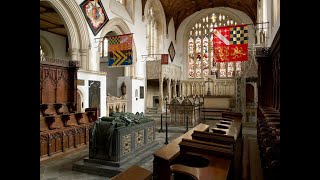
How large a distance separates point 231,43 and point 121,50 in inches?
187

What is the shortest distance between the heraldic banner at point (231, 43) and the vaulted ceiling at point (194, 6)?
11.9 meters

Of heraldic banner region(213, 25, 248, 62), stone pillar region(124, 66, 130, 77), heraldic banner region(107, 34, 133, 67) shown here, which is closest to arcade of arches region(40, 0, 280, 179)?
stone pillar region(124, 66, 130, 77)

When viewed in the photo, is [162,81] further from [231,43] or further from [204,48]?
[231,43]

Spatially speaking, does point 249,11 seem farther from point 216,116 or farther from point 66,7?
point 66,7

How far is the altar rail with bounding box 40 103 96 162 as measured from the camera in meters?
5.79

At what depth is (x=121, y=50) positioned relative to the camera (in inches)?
415

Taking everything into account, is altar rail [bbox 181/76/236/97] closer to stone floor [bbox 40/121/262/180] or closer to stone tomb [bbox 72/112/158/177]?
stone floor [bbox 40/121/262/180]

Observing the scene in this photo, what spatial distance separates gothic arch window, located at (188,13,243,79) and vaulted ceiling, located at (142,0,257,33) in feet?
3.91

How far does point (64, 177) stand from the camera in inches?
182

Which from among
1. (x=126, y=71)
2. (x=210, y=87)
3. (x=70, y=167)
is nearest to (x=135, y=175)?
(x=70, y=167)
